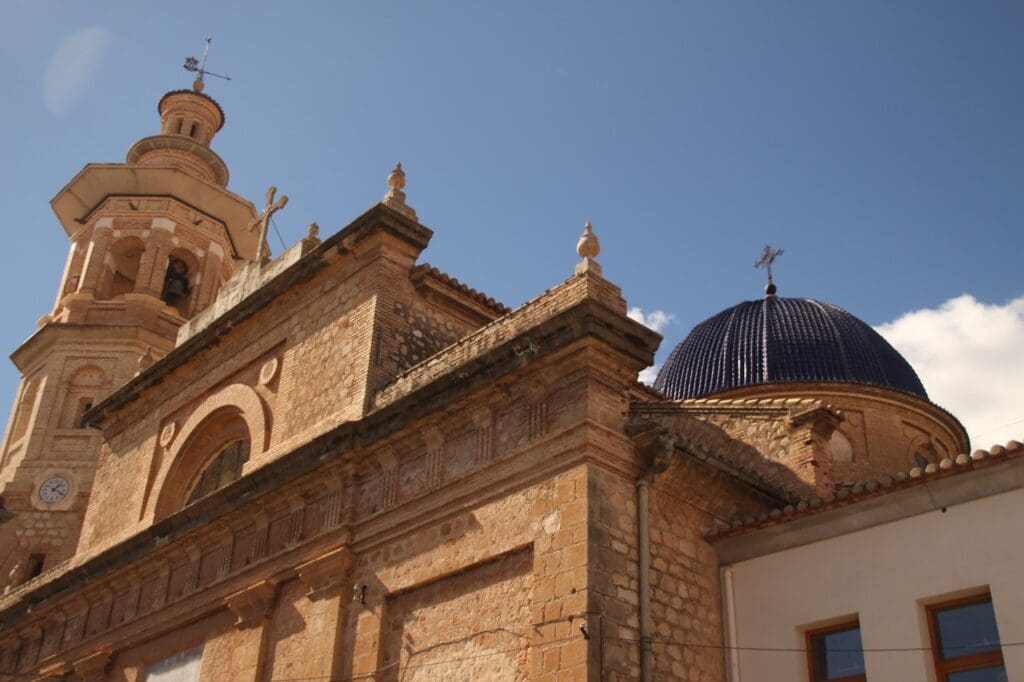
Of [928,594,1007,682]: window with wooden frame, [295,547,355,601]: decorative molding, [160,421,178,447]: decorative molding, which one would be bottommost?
[928,594,1007,682]: window with wooden frame

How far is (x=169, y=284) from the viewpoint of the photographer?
25984mm

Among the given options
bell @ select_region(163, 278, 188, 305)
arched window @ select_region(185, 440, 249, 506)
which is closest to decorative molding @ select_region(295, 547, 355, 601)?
arched window @ select_region(185, 440, 249, 506)

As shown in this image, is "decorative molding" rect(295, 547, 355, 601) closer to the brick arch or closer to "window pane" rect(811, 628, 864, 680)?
the brick arch

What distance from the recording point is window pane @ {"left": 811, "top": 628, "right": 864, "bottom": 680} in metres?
9.45

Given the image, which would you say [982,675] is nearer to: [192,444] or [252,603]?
[252,603]

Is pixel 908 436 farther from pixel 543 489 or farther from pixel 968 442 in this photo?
pixel 543 489

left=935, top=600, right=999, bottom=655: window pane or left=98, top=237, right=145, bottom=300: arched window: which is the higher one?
left=98, top=237, right=145, bottom=300: arched window

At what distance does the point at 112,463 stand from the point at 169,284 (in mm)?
9236

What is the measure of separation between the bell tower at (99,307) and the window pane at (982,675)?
1698 cm

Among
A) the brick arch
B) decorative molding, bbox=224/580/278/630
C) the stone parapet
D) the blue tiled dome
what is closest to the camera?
the stone parapet

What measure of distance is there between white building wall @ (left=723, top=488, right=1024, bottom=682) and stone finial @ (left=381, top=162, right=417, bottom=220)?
599 cm

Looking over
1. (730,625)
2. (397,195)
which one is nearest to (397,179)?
(397,195)

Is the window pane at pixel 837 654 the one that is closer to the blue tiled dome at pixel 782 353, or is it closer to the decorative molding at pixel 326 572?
the decorative molding at pixel 326 572

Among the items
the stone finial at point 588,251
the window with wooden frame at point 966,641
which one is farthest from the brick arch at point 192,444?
the window with wooden frame at point 966,641
